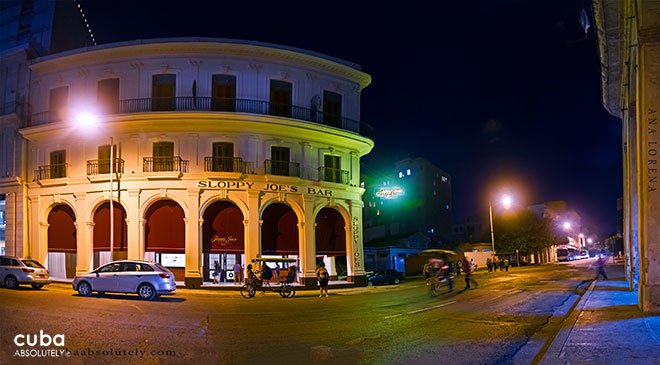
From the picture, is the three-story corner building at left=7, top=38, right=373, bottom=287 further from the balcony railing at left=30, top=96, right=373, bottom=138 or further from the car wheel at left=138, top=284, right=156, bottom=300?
the car wheel at left=138, top=284, right=156, bottom=300

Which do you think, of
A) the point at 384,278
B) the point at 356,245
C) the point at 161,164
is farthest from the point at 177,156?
the point at 384,278

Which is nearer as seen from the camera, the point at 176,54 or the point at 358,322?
the point at 358,322

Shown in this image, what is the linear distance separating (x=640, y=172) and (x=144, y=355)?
498 inches

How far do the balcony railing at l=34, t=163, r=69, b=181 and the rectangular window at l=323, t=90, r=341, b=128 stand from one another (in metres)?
Result: 15.4

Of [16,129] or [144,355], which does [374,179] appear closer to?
[16,129]

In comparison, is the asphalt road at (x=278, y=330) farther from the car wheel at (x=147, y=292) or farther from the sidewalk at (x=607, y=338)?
the car wheel at (x=147, y=292)

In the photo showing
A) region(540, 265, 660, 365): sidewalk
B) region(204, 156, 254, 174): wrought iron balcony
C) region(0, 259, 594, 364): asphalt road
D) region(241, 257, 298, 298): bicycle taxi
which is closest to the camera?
region(540, 265, 660, 365): sidewalk

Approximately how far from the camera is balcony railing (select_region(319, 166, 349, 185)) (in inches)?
1300

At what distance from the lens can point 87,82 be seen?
31.5 metres

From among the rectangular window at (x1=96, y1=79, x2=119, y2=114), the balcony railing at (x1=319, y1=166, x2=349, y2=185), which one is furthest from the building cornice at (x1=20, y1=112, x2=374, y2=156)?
the balcony railing at (x1=319, y1=166, x2=349, y2=185)

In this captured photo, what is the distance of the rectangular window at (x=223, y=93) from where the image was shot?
1206 inches

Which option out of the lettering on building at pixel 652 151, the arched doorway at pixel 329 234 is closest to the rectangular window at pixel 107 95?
the arched doorway at pixel 329 234

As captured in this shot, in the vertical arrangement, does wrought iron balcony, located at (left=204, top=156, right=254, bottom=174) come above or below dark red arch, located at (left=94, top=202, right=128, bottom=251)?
above

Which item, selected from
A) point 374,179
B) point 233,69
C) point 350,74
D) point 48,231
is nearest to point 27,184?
point 48,231
